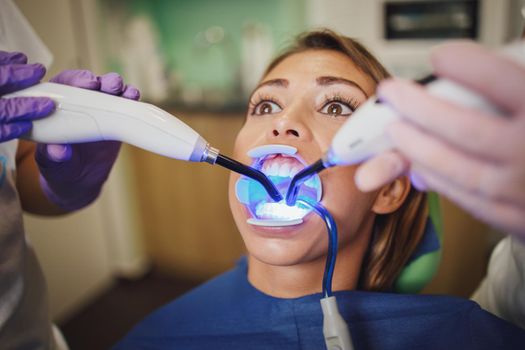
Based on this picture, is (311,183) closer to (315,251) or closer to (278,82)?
(315,251)

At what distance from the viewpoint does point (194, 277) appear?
2857 millimetres

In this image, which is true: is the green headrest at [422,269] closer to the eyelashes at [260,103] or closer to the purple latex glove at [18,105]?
the eyelashes at [260,103]

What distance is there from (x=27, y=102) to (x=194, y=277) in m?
2.25

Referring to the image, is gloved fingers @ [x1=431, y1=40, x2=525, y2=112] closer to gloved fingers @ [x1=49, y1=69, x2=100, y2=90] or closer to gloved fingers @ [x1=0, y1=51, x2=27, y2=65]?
gloved fingers @ [x1=49, y1=69, x2=100, y2=90]

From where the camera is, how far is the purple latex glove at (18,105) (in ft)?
2.42

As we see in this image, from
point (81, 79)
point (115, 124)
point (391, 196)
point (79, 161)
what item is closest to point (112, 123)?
point (115, 124)

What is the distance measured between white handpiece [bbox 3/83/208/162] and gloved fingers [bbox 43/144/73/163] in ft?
0.29

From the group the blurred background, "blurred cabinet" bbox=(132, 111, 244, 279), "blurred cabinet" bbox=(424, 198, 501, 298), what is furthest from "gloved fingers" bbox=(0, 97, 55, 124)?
"blurred cabinet" bbox=(424, 198, 501, 298)

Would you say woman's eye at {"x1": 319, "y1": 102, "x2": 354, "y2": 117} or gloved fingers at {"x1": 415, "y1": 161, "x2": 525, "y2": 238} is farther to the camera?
woman's eye at {"x1": 319, "y1": 102, "x2": 354, "y2": 117}

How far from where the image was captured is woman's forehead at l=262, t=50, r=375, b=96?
101cm

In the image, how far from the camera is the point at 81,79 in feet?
2.72

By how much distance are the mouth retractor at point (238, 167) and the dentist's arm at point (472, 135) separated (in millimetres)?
310

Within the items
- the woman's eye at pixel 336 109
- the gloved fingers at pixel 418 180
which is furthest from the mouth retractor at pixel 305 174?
the woman's eye at pixel 336 109

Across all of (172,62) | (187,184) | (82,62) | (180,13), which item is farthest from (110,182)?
(180,13)
